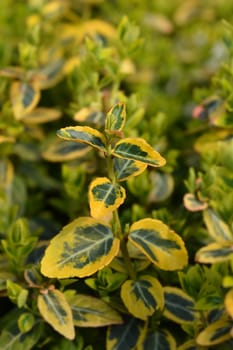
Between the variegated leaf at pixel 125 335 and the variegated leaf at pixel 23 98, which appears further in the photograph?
the variegated leaf at pixel 23 98

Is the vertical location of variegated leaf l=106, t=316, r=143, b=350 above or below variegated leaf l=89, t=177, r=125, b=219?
below

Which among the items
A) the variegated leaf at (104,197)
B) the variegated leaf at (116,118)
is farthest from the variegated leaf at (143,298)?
the variegated leaf at (116,118)

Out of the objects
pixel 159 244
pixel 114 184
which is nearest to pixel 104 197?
pixel 114 184

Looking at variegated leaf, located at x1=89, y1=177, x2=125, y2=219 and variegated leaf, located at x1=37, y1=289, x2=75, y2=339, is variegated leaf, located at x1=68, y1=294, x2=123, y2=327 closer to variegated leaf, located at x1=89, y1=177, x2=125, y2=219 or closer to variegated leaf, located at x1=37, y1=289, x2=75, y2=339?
variegated leaf, located at x1=37, y1=289, x2=75, y2=339

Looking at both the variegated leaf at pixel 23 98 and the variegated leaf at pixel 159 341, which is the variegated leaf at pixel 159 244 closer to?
the variegated leaf at pixel 159 341

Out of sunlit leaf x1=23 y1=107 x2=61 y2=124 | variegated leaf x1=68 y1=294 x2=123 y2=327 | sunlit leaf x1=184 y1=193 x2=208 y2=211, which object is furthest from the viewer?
sunlit leaf x1=23 y1=107 x2=61 y2=124

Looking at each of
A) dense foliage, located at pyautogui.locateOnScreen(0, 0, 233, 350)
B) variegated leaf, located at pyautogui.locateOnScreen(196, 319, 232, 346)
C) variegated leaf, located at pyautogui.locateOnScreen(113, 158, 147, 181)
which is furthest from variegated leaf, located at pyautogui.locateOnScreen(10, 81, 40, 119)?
variegated leaf, located at pyautogui.locateOnScreen(196, 319, 232, 346)
